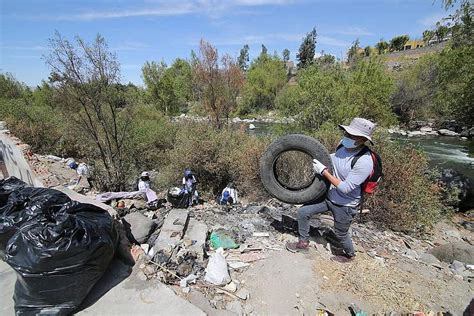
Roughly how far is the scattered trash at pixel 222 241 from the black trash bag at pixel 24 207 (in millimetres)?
1785

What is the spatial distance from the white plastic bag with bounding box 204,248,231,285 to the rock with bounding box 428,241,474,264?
3829 mm

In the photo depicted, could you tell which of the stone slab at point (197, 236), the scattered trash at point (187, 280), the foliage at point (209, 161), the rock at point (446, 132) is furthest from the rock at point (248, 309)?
the rock at point (446, 132)

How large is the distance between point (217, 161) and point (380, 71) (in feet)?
46.4

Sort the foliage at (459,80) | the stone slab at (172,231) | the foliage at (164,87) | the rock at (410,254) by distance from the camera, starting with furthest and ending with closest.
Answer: the foliage at (164,87) → the foliage at (459,80) → the rock at (410,254) → the stone slab at (172,231)

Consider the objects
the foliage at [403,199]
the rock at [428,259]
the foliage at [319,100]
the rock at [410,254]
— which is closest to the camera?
the rock at [428,259]

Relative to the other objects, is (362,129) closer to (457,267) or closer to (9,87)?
(457,267)

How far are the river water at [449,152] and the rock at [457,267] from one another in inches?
262

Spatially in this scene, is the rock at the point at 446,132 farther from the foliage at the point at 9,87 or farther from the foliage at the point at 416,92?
the foliage at the point at 9,87

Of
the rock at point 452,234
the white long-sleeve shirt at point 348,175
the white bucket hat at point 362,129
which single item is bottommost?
the rock at point 452,234

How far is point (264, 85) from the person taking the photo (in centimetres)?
3638

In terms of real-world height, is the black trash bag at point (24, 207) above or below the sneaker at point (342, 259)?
above

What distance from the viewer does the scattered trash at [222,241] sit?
11.3 ft

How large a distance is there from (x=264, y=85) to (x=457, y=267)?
3447 centimetres

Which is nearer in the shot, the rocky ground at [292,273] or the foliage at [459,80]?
the rocky ground at [292,273]
